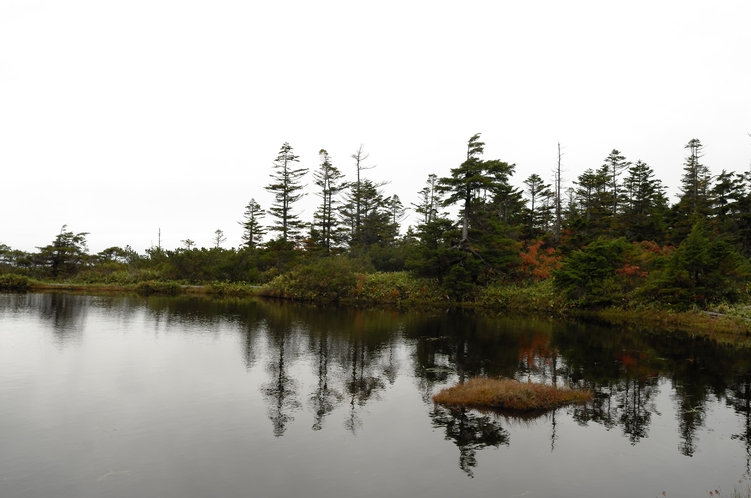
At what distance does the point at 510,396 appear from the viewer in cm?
1438

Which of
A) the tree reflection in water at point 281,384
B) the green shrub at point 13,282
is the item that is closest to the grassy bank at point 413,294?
the green shrub at point 13,282

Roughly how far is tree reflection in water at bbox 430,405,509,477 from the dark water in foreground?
64 millimetres

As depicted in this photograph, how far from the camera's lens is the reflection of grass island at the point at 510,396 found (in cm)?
1427

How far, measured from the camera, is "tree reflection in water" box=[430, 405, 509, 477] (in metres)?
10.9

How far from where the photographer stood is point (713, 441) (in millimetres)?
11844

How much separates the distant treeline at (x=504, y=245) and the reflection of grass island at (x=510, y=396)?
22240 millimetres

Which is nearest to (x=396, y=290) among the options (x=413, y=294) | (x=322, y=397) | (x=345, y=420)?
(x=413, y=294)

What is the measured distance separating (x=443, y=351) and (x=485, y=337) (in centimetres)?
486

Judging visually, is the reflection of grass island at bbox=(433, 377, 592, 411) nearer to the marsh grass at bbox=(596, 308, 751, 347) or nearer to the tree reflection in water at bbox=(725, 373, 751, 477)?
the tree reflection in water at bbox=(725, 373, 751, 477)

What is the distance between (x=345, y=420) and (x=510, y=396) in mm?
5400

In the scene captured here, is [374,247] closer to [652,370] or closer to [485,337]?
[485,337]

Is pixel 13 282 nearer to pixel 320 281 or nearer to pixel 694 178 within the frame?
pixel 320 281

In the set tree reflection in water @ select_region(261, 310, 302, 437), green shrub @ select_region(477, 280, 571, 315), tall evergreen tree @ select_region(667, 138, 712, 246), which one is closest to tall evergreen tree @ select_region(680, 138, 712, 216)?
tall evergreen tree @ select_region(667, 138, 712, 246)

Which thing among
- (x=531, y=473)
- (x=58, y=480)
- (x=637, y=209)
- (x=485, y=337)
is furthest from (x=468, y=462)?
(x=637, y=209)
